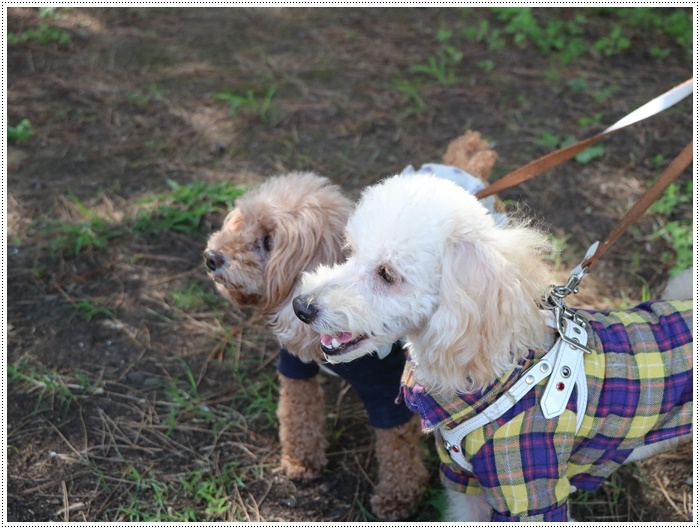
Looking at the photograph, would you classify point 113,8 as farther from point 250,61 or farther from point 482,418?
point 482,418

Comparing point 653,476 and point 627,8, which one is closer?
point 653,476

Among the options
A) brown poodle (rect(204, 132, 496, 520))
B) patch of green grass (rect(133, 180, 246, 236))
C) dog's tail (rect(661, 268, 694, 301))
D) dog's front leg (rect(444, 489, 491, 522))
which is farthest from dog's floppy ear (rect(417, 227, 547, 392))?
patch of green grass (rect(133, 180, 246, 236))

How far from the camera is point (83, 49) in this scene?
5074 millimetres

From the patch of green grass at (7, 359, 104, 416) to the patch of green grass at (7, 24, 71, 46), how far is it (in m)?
3.34

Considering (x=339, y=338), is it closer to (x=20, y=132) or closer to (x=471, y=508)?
(x=471, y=508)

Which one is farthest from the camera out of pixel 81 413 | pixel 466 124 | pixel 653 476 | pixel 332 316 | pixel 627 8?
pixel 627 8

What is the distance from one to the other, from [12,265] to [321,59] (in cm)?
291

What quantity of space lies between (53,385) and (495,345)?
6.75 feet

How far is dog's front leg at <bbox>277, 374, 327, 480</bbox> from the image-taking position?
8.45ft

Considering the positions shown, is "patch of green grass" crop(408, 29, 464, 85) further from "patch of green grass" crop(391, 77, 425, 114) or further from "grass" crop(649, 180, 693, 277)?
"grass" crop(649, 180, 693, 277)

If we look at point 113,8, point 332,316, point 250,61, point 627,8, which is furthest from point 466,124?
point 113,8

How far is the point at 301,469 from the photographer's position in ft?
8.46

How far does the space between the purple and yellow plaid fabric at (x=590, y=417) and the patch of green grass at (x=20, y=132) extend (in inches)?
136

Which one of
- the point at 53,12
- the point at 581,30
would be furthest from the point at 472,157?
the point at 53,12
